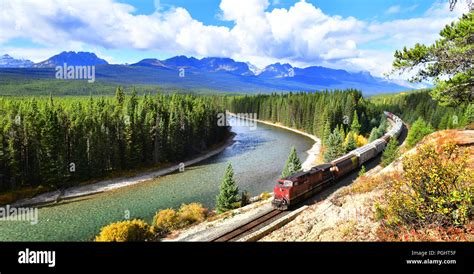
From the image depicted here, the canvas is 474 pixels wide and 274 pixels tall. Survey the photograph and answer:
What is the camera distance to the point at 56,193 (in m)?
46.3

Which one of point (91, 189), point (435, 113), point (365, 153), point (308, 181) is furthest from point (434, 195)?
point (435, 113)

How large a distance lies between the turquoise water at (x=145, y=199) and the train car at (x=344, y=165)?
39.6 feet

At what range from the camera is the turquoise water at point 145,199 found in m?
33.1

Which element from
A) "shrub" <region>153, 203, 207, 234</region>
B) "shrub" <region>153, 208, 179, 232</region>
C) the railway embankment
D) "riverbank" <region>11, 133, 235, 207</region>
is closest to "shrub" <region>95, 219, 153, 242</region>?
"shrub" <region>153, 208, 179, 232</region>

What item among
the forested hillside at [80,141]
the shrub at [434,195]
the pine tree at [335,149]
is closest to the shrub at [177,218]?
the shrub at [434,195]

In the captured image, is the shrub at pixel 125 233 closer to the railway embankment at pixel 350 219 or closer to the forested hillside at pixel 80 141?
the railway embankment at pixel 350 219

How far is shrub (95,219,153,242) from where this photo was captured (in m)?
25.0

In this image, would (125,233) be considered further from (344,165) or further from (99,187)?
(344,165)

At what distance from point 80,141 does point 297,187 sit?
41.3 metres

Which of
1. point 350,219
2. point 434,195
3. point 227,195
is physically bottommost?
point 227,195

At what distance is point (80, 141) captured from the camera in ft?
169
